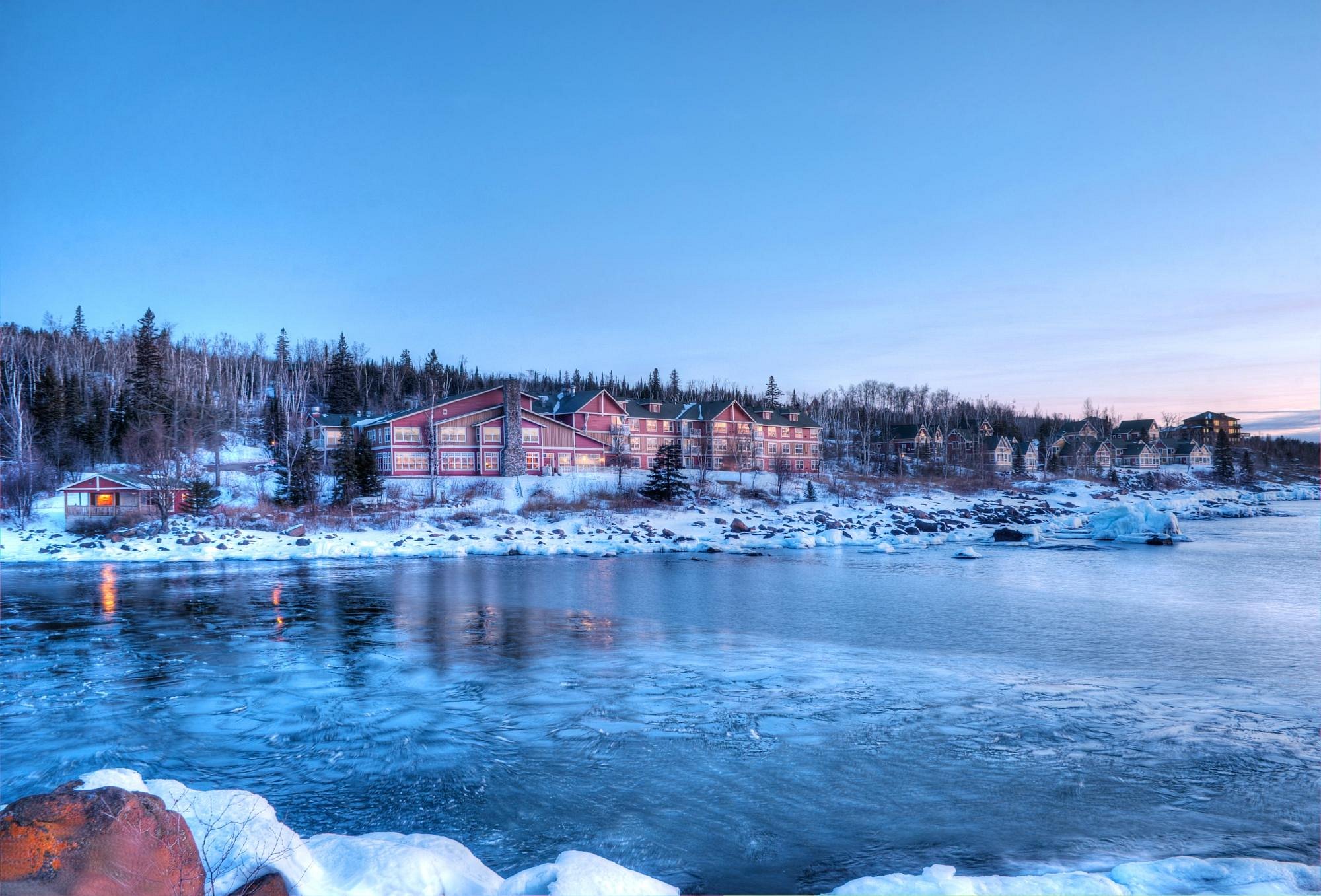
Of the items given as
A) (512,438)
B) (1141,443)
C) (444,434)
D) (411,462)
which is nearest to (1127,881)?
(512,438)

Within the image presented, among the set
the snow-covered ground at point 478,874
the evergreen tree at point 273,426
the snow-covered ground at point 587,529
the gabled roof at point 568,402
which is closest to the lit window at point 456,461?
the snow-covered ground at point 587,529

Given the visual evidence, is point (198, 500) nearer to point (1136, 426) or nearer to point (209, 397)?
point (209, 397)

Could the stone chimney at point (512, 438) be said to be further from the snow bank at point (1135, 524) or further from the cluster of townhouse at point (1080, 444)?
the cluster of townhouse at point (1080, 444)

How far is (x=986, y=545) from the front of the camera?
37.0 m

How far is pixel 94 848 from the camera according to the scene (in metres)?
3.81

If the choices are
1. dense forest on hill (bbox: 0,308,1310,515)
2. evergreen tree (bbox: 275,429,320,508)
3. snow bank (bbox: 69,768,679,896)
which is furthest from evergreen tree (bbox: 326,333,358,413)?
snow bank (bbox: 69,768,679,896)

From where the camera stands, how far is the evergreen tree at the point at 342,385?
80.7m

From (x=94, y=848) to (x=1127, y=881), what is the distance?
21.3 feet

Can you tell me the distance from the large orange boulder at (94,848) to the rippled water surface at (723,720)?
2545 mm

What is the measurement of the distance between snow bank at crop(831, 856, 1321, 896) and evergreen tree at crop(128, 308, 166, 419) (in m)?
61.4

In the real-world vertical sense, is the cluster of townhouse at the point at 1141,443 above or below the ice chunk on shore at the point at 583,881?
above

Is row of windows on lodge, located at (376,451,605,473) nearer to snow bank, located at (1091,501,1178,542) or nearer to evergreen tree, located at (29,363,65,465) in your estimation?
evergreen tree, located at (29,363,65,465)

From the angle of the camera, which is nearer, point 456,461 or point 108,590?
point 108,590

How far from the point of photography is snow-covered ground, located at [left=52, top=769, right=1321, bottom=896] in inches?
195
